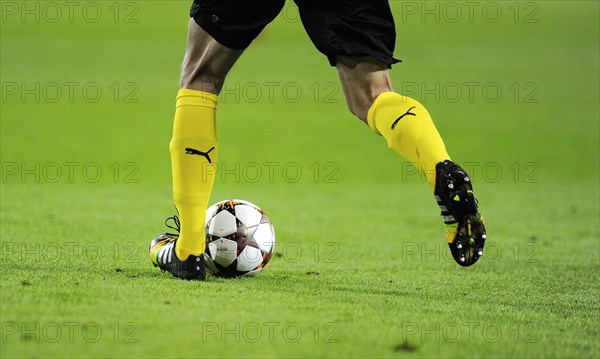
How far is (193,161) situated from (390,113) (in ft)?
2.71

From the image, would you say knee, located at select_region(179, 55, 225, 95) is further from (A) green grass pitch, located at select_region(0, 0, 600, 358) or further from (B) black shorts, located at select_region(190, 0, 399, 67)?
(A) green grass pitch, located at select_region(0, 0, 600, 358)

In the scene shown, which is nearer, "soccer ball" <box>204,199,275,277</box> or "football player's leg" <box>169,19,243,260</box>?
"football player's leg" <box>169,19,243,260</box>

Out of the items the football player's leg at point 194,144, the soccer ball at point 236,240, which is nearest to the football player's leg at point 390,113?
the football player's leg at point 194,144

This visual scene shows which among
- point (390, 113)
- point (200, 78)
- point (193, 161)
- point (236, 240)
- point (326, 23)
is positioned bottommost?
point (236, 240)

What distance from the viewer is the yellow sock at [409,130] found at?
282 centimetres

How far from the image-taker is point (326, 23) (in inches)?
116

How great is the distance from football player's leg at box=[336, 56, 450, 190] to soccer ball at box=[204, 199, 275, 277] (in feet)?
2.75

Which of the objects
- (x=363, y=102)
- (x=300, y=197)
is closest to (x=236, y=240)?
(x=363, y=102)

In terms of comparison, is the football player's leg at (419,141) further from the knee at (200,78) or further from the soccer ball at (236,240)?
the soccer ball at (236,240)

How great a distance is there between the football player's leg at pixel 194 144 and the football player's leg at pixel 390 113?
1.63 feet

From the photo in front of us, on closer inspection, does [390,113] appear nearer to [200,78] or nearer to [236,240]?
[200,78]

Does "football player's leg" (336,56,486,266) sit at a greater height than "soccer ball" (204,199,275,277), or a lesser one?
greater

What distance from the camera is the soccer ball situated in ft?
11.6

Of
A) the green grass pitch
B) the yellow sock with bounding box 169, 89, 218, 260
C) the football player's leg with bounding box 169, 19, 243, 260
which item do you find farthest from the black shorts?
the green grass pitch
